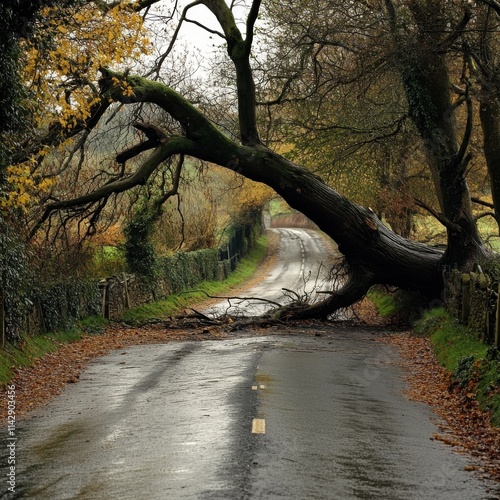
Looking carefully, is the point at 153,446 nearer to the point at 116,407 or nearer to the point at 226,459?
the point at 226,459

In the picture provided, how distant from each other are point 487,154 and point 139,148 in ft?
33.4

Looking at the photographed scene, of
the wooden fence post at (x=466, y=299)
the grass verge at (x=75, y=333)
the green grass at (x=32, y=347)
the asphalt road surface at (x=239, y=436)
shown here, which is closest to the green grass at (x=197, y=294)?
the grass verge at (x=75, y=333)

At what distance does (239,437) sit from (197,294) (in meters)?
32.5

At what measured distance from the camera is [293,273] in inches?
2307

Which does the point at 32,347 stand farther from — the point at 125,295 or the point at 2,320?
the point at 125,295

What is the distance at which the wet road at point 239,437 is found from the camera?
8352 millimetres

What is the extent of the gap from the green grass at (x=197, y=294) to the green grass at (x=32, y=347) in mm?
3335

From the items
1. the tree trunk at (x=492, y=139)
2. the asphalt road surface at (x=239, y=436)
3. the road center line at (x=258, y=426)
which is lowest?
the asphalt road surface at (x=239, y=436)

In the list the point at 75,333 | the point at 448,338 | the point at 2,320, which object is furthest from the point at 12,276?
the point at 448,338

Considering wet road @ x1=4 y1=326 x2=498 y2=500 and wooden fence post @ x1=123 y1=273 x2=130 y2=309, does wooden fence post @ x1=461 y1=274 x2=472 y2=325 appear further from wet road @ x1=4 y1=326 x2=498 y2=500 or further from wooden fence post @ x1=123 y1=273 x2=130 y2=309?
wooden fence post @ x1=123 y1=273 x2=130 y2=309

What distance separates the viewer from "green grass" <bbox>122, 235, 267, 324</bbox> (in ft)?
104

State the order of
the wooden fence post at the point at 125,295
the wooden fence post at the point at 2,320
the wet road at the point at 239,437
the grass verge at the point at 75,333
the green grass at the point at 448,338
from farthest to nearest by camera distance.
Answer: the wooden fence post at the point at 125,295 < the wooden fence post at the point at 2,320 < the grass verge at the point at 75,333 < the green grass at the point at 448,338 < the wet road at the point at 239,437

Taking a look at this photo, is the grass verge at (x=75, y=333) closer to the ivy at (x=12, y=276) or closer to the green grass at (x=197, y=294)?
the green grass at (x=197, y=294)

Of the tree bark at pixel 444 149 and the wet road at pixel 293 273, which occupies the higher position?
the tree bark at pixel 444 149
